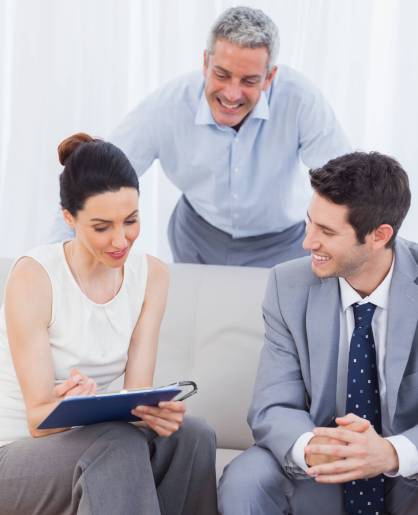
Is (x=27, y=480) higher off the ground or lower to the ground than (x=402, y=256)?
lower

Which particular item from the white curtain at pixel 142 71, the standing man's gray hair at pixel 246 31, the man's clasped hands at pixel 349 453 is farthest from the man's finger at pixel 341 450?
the white curtain at pixel 142 71

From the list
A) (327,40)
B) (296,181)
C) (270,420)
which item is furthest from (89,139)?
(327,40)

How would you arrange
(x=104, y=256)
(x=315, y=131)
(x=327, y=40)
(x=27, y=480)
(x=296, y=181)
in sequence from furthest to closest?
(x=327, y=40) < (x=296, y=181) < (x=315, y=131) < (x=104, y=256) < (x=27, y=480)

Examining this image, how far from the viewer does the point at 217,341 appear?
8.32 feet

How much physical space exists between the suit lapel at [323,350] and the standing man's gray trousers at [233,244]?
0.80m

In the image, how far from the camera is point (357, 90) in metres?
3.22

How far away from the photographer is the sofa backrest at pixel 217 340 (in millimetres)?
2473

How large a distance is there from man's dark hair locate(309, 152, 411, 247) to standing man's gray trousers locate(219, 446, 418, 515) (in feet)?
1.68

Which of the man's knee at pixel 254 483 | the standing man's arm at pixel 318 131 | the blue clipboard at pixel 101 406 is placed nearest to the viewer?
the blue clipboard at pixel 101 406

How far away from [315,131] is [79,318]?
978mm

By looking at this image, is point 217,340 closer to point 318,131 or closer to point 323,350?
point 323,350

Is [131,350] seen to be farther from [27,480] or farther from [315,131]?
[315,131]

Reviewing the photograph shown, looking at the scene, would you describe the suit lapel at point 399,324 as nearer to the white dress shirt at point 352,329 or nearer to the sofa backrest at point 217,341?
the white dress shirt at point 352,329

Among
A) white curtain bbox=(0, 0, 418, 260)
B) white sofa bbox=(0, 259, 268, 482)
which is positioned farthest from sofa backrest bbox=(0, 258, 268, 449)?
white curtain bbox=(0, 0, 418, 260)
